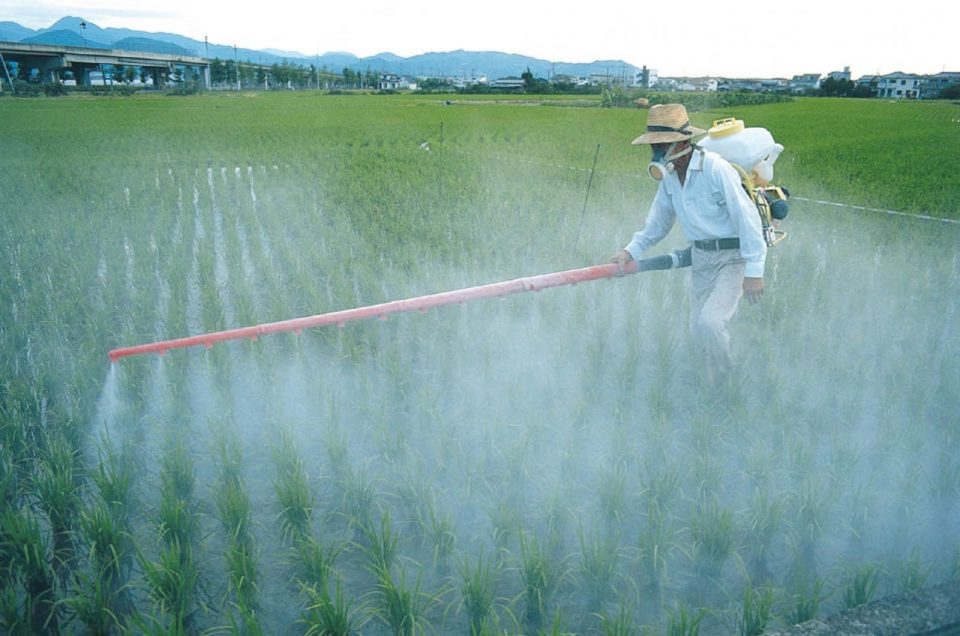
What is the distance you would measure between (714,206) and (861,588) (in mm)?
1651

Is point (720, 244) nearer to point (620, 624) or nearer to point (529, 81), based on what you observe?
point (620, 624)

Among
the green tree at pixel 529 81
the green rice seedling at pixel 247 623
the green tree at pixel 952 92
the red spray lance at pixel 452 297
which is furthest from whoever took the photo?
the green tree at pixel 529 81

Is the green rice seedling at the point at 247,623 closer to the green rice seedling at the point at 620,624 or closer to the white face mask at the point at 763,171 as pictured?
the green rice seedling at the point at 620,624

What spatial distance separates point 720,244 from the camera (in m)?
3.12

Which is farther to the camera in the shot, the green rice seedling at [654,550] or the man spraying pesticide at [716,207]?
the man spraying pesticide at [716,207]

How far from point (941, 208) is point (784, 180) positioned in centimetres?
248

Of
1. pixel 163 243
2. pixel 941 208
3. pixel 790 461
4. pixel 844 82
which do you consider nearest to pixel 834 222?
pixel 941 208

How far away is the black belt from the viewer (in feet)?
10.2

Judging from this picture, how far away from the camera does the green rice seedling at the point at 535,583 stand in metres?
2.08

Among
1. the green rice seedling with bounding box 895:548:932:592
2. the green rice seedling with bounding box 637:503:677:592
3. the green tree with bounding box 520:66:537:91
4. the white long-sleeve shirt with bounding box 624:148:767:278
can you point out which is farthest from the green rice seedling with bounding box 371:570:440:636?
the green tree with bounding box 520:66:537:91

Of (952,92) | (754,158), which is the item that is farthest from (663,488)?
(952,92)

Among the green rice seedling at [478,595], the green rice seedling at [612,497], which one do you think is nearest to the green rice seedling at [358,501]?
the green rice seedling at [478,595]

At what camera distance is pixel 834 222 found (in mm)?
6961

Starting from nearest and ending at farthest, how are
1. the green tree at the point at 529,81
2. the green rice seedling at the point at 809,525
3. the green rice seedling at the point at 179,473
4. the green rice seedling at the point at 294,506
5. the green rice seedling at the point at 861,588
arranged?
the green rice seedling at the point at 861,588 → the green rice seedling at the point at 809,525 → the green rice seedling at the point at 294,506 → the green rice seedling at the point at 179,473 → the green tree at the point at 529,81
